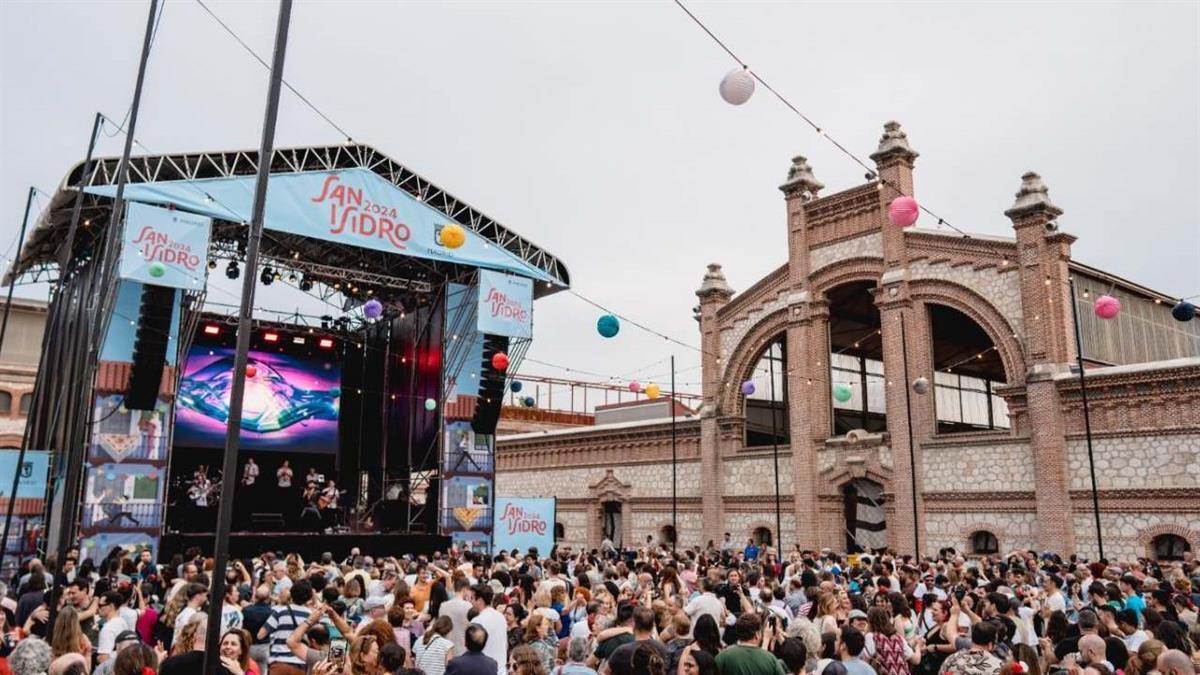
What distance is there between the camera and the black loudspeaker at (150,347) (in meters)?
21.1

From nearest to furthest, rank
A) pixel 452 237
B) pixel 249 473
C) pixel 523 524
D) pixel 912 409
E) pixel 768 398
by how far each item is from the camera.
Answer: pixel 452 237, pixel 912 409, pixel 523 524, pixel 249 473, pixel 768 398

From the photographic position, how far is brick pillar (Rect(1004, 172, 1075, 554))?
20.6 m

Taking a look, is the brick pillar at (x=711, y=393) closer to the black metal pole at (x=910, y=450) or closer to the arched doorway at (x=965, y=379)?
the black metal pole at (x=910, y=450)

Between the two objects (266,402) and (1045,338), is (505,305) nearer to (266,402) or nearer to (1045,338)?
(266,402)

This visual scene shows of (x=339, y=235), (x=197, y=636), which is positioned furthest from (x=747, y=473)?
(x=197, y=636)

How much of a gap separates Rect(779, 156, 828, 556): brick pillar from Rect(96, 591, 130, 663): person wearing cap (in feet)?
67.1

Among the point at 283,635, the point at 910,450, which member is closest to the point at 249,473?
the point at 910,450

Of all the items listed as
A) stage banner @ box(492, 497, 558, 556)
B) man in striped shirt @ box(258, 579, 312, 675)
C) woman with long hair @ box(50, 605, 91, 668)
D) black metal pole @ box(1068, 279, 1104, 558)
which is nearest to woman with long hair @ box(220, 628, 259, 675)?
man in striped shirt @ box(258, 579, 312, 675)

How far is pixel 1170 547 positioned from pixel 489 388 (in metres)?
17.6

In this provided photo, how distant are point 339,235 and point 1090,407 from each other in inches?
764

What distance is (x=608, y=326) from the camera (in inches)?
728

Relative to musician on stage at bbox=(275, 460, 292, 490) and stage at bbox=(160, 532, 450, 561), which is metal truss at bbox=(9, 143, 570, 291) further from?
musician on stage at bbox=(275, 460, 292, 490)

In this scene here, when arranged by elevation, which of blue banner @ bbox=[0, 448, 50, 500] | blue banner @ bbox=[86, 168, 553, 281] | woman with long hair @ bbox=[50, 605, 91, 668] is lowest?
woman with long hair @ bbox=[50, 605, 91, 668]

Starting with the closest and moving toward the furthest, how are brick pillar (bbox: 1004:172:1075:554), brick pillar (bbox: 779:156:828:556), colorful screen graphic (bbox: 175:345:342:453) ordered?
brick pillar (bbox: 1004:172:1075:554) → brick pillar (bbox: 779:156:828:556) → colorful screen graphic (bbox: 175:345:342:453)
